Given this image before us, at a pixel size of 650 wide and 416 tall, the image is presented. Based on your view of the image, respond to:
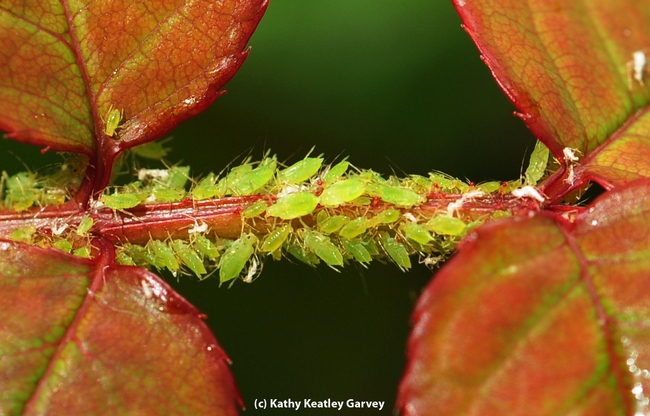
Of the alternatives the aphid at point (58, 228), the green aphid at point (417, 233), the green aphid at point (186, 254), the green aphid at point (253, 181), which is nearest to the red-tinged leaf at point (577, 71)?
the green aphid at point (417, 233)

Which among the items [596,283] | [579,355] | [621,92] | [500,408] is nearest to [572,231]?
[596,283]

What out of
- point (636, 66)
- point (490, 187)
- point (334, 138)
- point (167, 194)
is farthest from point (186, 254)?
point (334, 138)

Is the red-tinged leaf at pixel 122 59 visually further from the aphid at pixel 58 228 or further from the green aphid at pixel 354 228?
the green aphid at pixel 354 228

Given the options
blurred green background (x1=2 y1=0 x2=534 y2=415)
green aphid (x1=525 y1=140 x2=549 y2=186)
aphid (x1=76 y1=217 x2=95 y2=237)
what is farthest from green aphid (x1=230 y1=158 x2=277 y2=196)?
blurred green background (x1=2 y1=0 x2=534 y2=415)

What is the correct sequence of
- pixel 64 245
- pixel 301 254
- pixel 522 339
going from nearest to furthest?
pixel 522 339 → pixel 64 245 → pixel 301 254

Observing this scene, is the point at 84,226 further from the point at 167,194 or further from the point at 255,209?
the point at 255,209

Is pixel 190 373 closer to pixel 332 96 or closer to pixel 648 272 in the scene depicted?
pixel 648 272
